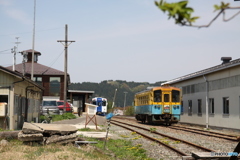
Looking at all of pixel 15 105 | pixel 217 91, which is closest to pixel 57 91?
pixel 217 91

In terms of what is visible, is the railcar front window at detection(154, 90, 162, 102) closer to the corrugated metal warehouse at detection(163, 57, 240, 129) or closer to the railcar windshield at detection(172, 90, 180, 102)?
the railcar windshield at detection(172, 90, 180, 102)

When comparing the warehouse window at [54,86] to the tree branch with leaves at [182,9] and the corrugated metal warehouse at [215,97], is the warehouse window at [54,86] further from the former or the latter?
the tree branch with leaves at [182,9]

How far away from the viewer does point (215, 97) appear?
2978cm

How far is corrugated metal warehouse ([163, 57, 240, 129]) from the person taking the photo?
26123 millimetres

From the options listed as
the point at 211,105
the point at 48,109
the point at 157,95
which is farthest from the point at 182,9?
the point at 48,109

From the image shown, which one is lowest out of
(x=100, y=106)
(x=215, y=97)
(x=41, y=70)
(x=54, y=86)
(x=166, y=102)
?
(x=100, y=106)

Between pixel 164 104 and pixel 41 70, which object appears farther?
pixel 41 70

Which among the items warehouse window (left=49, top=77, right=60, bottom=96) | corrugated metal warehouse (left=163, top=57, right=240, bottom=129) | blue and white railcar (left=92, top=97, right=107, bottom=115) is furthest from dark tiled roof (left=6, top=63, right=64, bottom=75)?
corrugated metal warehouse (left=163, top=57, right=240, bottom=129)

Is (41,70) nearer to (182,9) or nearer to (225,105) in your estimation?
(225,105)

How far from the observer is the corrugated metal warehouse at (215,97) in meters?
26.1

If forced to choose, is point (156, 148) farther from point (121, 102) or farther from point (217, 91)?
point (121, 102)

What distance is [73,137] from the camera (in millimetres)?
12602

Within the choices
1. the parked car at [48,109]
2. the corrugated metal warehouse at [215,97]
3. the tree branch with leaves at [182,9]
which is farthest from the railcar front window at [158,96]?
the tree branch with leaves at [182,9]

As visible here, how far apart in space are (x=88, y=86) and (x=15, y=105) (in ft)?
583
